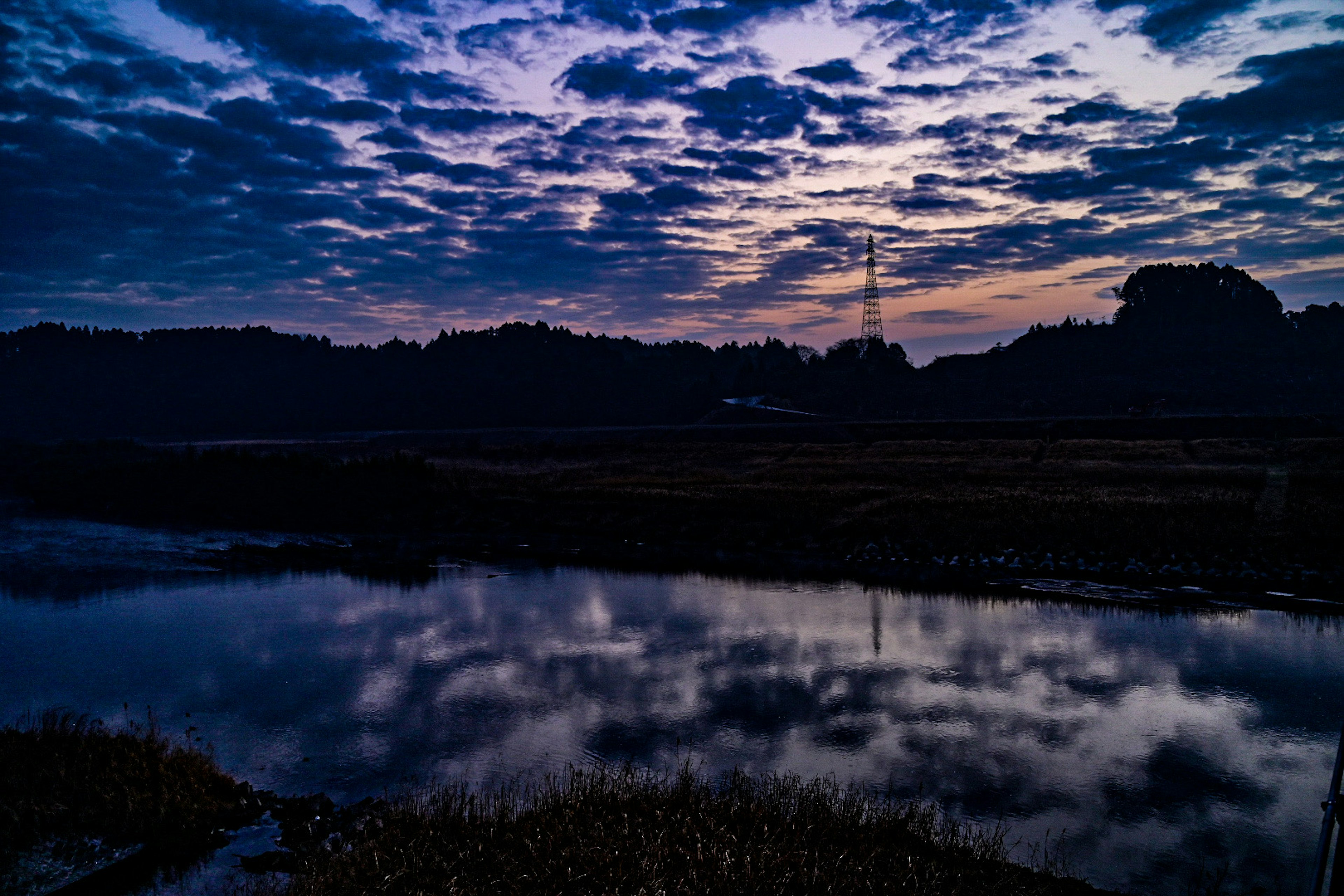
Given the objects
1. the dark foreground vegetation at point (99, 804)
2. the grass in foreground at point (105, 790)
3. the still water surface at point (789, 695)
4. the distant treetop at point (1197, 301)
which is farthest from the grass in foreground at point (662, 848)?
the distant treetop at point (1197, 301)

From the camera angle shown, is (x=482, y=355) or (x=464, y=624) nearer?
(x=464, y=624)

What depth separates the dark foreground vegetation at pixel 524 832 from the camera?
9.12 metres

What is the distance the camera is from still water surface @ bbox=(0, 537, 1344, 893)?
43.0ft

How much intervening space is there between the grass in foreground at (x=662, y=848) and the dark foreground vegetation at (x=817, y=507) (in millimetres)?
19715

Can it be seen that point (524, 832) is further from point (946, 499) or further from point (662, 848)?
point (946, 499)

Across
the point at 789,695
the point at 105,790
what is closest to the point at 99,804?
the point at 105,790

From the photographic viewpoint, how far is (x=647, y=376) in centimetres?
15388

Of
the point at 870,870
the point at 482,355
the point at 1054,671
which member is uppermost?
the point at 482,355

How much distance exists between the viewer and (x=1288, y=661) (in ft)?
65.5

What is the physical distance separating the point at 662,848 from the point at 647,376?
145304 millimetres

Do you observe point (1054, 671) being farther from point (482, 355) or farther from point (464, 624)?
point (482, 355)

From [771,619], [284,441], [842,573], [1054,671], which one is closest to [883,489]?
[842,573]

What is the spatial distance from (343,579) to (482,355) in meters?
143

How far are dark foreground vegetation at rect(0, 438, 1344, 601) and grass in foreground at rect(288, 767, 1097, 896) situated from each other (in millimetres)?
19715
